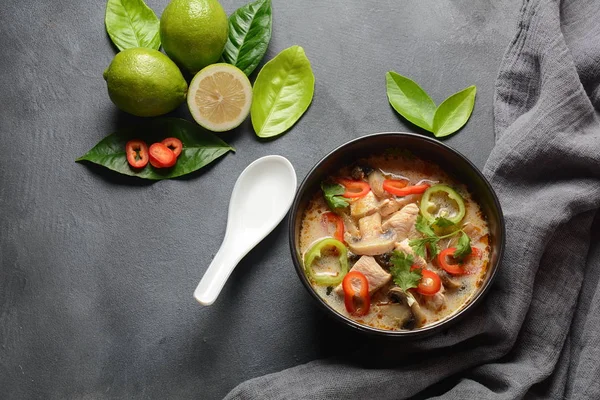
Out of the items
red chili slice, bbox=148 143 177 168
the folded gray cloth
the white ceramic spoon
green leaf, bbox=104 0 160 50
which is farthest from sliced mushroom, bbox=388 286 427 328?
green leaf, bbox=104 0 160 50

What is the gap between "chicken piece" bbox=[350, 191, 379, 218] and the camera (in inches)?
96.1

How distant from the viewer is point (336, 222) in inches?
98.0

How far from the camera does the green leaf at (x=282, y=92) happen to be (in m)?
2.67

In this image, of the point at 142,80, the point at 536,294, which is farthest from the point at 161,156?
the point at 536,294

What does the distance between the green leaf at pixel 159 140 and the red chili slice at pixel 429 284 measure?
2.76 feet

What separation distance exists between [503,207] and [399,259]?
0.48 metres

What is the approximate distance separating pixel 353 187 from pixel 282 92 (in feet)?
1.55

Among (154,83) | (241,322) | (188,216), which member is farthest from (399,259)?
(154,83)

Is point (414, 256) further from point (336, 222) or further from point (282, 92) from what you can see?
point (282, 92)

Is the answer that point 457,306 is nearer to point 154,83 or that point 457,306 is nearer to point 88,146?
point 154,83

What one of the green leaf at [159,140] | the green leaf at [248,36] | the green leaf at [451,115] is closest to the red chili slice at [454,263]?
the green leaf at [451,115]

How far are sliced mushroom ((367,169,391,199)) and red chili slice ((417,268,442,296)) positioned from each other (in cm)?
30

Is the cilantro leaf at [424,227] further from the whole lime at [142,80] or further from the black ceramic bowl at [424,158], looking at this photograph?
the whole lime at [142,80]

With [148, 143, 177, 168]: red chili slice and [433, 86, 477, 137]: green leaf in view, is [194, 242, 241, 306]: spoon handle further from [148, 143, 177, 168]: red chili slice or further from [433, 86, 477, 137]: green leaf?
[433, 86, 477, 137]: green leaf
